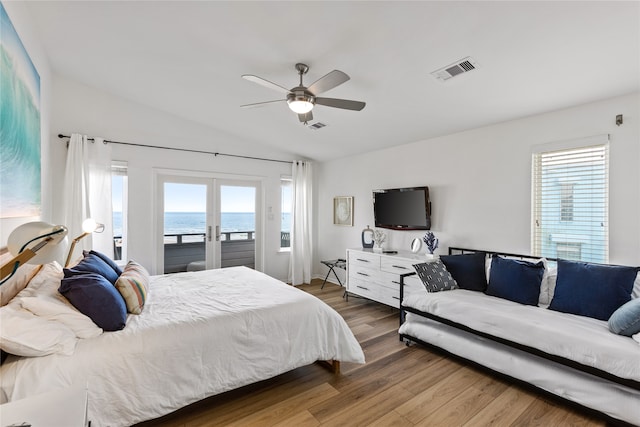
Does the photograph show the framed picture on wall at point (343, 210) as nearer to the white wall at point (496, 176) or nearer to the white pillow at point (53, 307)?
the white wall at point (496, 176)

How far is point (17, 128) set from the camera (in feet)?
6.31

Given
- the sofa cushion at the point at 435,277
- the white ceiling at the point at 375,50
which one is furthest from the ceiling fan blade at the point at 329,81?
the sofa cushion at the point at 435,277

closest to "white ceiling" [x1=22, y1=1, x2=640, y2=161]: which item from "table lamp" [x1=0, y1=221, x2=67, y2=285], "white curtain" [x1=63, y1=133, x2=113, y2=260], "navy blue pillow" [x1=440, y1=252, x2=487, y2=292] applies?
"white curtain" [x1=63, y1=133, x2=113, y2=260]

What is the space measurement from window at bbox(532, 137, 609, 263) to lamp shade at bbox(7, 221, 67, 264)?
3836 mm

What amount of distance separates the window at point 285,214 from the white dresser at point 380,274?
1.50 m

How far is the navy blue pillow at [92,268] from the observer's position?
2039 millimetres

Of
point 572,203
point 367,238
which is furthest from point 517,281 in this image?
point 367,238

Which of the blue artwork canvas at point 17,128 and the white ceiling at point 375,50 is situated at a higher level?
the white ceiling at point 375,50

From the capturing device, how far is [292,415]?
2.03 m

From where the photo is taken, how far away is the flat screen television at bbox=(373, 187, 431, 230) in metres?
4.06

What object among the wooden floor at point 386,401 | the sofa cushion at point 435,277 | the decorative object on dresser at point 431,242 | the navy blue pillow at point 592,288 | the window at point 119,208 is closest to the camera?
the wooden floor at point 386,401

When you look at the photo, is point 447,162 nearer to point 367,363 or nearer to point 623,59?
point 623,59

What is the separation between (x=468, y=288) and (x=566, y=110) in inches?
79.9

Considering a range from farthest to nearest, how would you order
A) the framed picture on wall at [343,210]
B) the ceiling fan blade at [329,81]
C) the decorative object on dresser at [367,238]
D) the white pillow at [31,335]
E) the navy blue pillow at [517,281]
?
the framed picture on wall at [343,210]
the decorative object on dresser at [367,238]
the navy blue pillow at [517,281]
the ceiling fan blade at [329,81]
the white pillow at [31,335]
